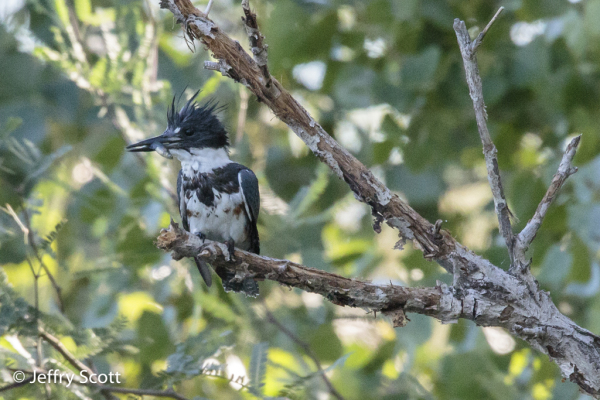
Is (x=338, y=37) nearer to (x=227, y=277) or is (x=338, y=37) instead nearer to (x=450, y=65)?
(x=450, y=65)

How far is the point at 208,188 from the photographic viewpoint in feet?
8.96

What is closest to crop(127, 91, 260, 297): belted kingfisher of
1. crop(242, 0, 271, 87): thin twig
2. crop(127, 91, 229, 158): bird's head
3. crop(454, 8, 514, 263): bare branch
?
crop(127, 91, 229, 158): bird's head

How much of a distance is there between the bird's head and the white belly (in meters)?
0.24

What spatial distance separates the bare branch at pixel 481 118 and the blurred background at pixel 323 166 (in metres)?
1.08

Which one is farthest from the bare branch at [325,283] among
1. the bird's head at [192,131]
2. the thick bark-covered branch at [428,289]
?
the bird's head at [192,131]

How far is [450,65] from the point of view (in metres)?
3.45

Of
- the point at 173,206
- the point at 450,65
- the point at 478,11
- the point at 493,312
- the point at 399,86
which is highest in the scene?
the point at 478,11

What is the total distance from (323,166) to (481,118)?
132cm

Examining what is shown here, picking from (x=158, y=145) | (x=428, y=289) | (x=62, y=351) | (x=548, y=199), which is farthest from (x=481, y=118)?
(x=62, y=351)

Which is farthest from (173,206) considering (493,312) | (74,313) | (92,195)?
(493,312)

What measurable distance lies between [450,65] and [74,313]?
2.80 m

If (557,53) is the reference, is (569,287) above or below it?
below

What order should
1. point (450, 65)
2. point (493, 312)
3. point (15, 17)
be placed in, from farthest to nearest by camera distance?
1. point (15, 17)
2. point (450, 65)
3. point (493, 312)

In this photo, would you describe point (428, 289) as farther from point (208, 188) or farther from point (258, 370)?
point (208, 188)
